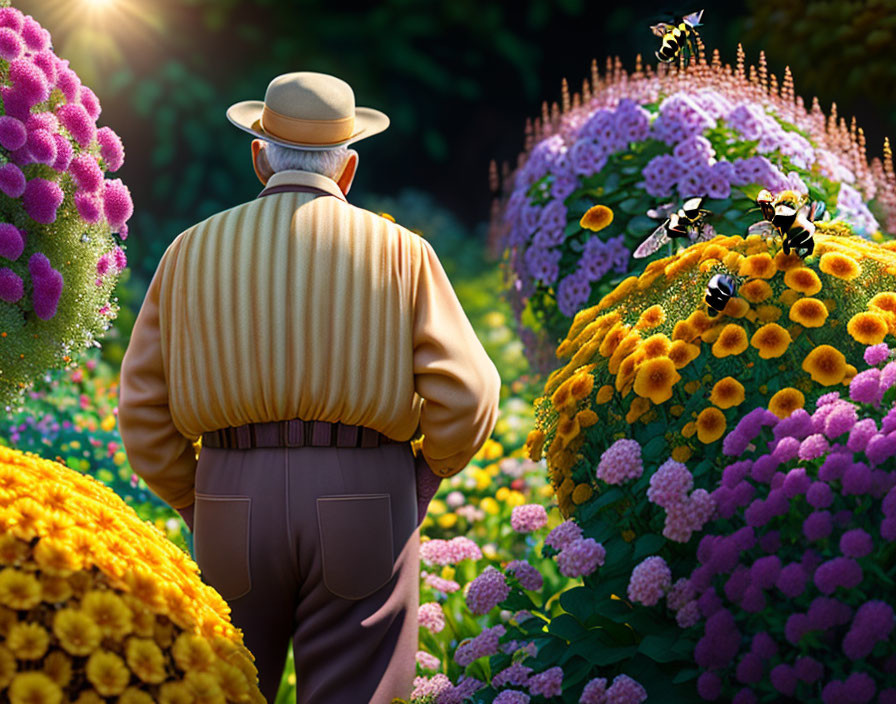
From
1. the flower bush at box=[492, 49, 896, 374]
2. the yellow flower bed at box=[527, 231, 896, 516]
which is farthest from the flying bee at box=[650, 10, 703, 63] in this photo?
the yellow flower bed at box=[527, 231, 896, 516]

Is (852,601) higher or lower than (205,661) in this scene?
higher

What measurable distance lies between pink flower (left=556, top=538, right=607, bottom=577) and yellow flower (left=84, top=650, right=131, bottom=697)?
3.03 feet

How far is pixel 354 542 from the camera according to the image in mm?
2436

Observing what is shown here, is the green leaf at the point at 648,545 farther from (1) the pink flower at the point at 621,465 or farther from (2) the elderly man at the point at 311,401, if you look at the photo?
(2) the elderly man at the point at 311,401

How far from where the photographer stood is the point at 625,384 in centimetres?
241

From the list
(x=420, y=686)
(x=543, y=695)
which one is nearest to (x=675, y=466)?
(x=543, y=695)

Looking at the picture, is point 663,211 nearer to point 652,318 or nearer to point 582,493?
point 652,318

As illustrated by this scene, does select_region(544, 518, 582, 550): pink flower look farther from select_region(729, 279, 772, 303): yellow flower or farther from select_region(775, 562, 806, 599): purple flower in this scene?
select_region(729, 279, 772, 303): yellow flower

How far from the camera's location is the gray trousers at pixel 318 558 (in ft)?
8.00

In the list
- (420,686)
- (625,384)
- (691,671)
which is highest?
(625,384)

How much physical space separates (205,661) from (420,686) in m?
0.82

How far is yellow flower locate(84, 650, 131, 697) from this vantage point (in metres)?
1.61

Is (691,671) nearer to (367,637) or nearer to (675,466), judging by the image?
(675,466)

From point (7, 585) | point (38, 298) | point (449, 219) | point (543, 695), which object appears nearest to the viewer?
point (7, 585)
